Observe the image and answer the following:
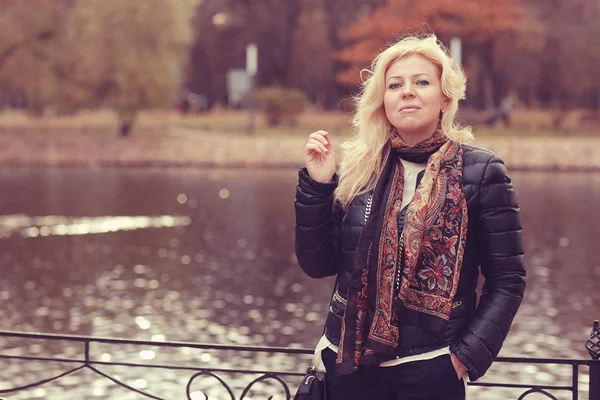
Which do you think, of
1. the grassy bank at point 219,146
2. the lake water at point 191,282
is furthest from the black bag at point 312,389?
the grassy bank at point 219,146

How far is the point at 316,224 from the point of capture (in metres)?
3.29

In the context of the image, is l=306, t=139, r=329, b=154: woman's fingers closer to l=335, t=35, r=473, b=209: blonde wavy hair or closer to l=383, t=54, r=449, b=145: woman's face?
l=335, t=35, r=473, b=209: blonde wavy hair

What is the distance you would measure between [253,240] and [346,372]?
15.9m

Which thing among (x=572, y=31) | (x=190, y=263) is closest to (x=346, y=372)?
(x=190, y=263)

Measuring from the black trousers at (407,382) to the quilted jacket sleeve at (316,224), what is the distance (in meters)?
0.42

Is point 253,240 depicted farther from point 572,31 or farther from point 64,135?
point 572,31

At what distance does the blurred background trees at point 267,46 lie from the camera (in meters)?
41.8

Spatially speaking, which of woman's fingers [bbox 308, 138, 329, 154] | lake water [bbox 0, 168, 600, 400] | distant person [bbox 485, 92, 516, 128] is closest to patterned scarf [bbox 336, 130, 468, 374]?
woman's fingers [bbox 308, 138, 329, 154]

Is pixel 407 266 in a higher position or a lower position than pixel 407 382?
higher

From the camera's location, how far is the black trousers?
3107mm

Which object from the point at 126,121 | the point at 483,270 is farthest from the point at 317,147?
the point at 126,121

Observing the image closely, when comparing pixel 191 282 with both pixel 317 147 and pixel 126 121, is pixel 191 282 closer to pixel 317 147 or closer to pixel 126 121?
pixel 317 147

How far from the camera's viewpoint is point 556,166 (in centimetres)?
3803

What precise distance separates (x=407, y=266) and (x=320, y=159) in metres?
0.53
